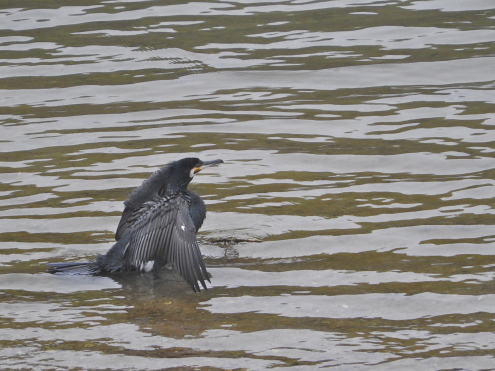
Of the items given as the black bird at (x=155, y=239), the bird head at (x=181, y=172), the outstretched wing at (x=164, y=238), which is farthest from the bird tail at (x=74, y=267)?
the bird head at (x=181, y=172)

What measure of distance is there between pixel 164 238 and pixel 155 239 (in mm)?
77

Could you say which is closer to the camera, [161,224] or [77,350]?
[77,350]

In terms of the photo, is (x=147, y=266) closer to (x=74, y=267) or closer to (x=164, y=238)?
(x=164, y=238)

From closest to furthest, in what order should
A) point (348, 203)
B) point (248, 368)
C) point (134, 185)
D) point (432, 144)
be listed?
point (248, 368) → point (348, 203) → point (134, 185) → point (432, 144)

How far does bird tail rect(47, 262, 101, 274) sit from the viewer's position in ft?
24.2

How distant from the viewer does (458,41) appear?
13.2 meters

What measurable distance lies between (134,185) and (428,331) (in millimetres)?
3817

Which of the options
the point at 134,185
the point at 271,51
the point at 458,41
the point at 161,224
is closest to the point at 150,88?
the point at 271,51

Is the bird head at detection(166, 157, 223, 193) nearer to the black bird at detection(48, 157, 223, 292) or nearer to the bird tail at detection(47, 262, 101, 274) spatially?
the black bird at detection(48, 157, 223, 292)

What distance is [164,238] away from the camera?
24.1ft

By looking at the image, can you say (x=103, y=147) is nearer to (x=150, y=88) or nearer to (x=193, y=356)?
(x=150, y=88)

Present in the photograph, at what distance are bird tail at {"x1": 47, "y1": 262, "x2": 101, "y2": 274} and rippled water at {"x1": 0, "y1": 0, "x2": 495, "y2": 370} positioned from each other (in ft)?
0.24

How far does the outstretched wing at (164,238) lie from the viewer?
716 cm

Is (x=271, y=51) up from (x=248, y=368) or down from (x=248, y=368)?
up
